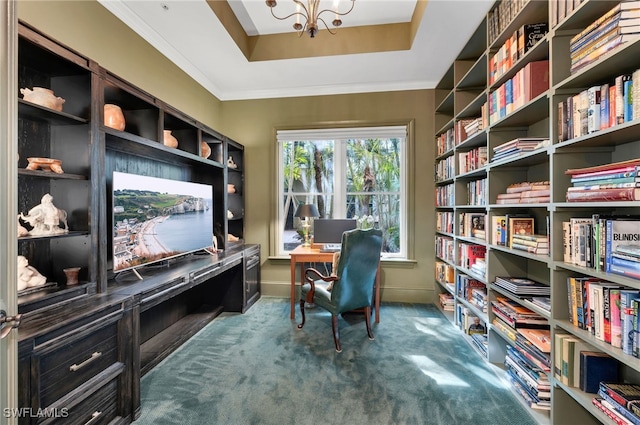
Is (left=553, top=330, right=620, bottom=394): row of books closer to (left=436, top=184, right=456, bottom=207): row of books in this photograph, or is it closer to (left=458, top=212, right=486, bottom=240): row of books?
(left=458, top=212, right=486, bottom=240): row of books

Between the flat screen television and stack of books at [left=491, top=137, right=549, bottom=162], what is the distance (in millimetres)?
2670

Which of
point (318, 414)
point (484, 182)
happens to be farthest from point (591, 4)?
point (318, 414)

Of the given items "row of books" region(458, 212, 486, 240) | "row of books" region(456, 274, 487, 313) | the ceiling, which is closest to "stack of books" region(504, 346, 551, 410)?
"row of books" region(456, 274, 487, 313)

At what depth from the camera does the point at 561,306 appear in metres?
1.49

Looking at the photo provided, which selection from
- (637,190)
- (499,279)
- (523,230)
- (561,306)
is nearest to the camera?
(637,190)

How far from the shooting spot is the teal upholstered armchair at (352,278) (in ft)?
7.59

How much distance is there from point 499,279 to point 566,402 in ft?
2.60

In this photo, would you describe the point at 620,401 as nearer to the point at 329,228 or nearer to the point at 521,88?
the point at 521,88

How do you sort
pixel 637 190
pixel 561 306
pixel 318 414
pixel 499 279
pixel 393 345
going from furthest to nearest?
pixel 393 345 < pixel 499 279 < pixel 318 414 < pixel 561 306 < pixel 637 190

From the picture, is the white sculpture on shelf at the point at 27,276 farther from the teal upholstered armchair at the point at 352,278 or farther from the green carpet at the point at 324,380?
the teal upholstered armchair at the point at 352,278

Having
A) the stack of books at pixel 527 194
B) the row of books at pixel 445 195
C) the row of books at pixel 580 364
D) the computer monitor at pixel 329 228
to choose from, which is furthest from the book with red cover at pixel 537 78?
the computer monitor at pixel 329 228

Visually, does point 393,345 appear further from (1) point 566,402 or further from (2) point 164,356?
(2) point 164,356

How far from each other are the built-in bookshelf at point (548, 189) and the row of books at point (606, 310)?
0.04 feet

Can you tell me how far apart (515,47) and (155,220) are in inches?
115
